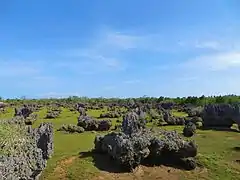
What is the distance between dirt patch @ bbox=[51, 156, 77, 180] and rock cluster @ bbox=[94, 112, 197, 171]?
146 inches

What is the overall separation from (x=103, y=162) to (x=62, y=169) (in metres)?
4.18

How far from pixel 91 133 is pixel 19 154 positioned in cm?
3414

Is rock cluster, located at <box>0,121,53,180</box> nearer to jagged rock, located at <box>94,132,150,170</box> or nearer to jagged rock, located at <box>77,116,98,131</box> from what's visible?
jagged rock, located at <box>94,132,150,170</box>

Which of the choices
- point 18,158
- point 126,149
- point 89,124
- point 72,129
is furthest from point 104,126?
point 18,158

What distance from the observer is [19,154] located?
2358 centimetres

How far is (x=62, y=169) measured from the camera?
3541cm

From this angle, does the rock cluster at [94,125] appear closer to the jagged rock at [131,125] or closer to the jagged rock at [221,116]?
the jagged rock at [221,116]

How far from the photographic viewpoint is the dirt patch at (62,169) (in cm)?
3416

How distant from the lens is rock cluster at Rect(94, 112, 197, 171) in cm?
3703

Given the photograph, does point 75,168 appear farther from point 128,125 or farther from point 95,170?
point 128,125

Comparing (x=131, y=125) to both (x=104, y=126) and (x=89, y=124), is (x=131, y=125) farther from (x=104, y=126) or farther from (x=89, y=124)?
(x=89, y=124)

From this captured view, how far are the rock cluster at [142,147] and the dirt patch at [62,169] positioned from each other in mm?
3718

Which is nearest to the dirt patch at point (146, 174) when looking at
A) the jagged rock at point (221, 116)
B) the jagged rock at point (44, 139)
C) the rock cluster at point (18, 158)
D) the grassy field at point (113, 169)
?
the grassy field at point (113, 169)

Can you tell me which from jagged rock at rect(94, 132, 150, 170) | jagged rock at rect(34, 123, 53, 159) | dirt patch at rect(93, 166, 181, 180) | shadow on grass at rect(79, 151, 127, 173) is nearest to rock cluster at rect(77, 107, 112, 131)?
shadow on grass at rect(79, 151, 127, 173)
